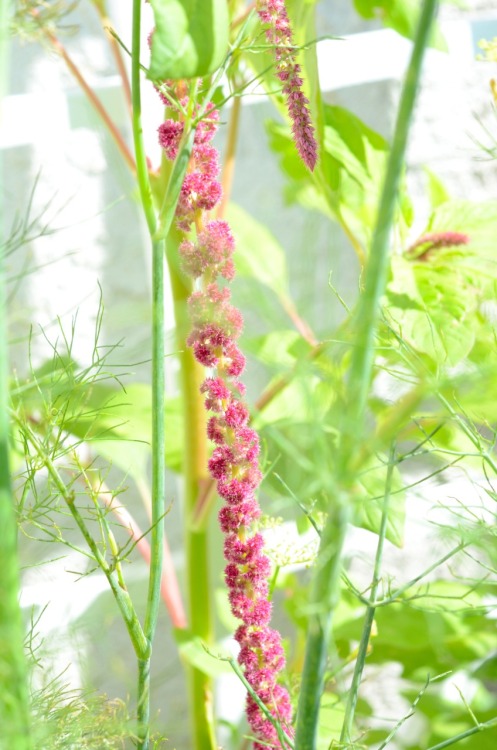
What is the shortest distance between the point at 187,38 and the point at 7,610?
103 millimetres

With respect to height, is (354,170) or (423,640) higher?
(354,170)

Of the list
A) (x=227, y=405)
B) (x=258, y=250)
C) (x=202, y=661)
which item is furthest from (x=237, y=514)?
(x=258, y=250)

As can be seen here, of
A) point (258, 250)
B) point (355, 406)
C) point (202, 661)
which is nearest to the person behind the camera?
point (355, 406)

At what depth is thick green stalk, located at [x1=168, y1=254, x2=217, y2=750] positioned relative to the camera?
1.22 feet

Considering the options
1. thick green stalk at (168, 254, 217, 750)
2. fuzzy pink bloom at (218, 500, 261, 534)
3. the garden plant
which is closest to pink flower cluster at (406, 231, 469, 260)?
the garden plant

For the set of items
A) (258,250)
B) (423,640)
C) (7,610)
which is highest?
(258,250)

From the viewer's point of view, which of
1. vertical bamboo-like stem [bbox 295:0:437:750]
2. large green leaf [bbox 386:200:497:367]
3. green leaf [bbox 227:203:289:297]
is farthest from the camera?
green leaf [bbox 227:203:289:297]

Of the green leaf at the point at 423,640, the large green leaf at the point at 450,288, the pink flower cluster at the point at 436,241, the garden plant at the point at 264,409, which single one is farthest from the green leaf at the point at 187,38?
the green leaf at the point at 423,640

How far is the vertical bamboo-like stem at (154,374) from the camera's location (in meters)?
0.16

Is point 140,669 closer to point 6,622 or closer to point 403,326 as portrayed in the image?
point 6,622

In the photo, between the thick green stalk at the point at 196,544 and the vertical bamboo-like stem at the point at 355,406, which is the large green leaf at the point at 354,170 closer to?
the thick green stalk at the point at 196,544

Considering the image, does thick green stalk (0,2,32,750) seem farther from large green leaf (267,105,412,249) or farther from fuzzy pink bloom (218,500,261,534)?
large green leaf (267,105,412,249)

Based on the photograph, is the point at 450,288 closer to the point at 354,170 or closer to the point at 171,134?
the point at 354,170

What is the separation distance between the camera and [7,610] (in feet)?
0.47
